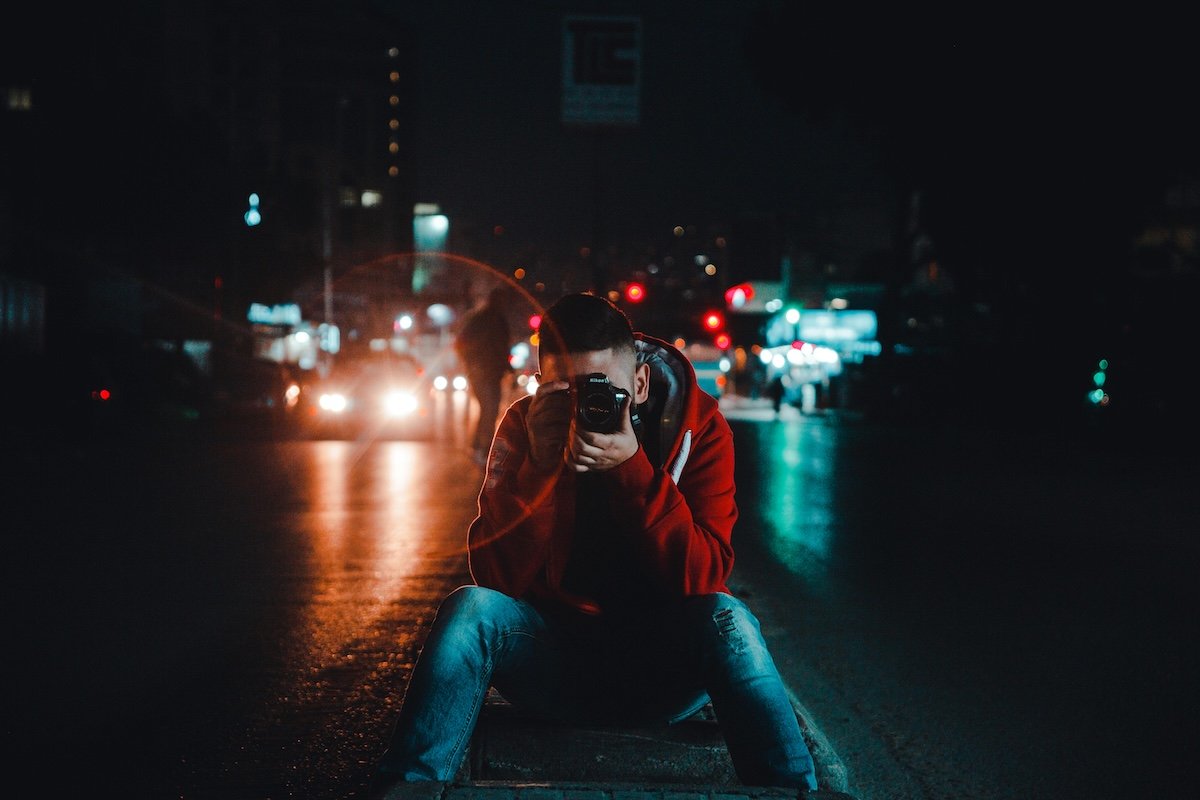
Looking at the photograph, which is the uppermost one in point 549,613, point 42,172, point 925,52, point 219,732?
point 925,52

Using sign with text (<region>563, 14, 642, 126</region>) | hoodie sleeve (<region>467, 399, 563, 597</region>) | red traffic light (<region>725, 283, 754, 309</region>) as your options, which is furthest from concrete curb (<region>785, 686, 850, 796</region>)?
red traffic light (<region>725, 283, 754, 309</region>)

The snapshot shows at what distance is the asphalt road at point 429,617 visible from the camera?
13.5 ft

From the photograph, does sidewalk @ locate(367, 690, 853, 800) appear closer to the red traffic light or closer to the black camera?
the black camera

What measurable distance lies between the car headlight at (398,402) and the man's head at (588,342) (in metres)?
23.5

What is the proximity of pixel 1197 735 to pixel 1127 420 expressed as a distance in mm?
24985

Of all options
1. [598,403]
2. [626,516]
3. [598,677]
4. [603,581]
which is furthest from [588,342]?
[598,677]

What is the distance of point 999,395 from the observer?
3331 centimetres

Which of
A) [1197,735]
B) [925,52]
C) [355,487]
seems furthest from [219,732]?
[925,52]

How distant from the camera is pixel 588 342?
3.15m

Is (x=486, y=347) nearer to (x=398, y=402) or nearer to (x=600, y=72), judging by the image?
(x=600, y=72)

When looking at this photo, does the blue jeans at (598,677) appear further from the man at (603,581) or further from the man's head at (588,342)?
the man's head at (588,342)

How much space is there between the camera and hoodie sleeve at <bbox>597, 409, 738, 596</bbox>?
10.2ft

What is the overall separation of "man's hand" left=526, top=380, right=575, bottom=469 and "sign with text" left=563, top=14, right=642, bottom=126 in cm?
1095

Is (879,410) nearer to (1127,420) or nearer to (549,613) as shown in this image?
(1127,420)
